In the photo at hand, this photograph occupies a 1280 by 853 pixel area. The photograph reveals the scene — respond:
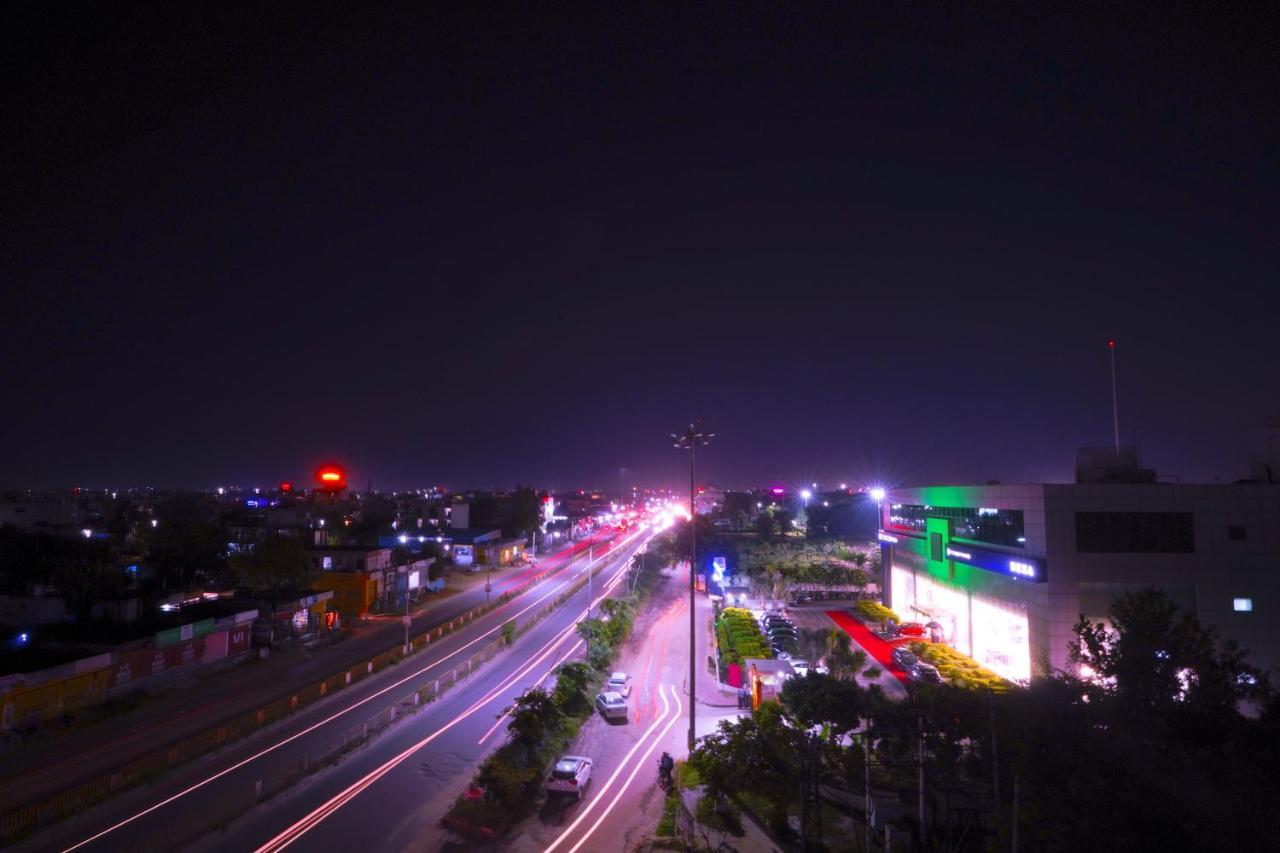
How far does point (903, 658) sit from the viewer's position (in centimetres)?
2794

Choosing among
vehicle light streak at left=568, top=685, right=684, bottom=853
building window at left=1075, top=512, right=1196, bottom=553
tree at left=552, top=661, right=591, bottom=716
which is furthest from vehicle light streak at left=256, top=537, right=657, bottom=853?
building window at left=1075, top=512, right=1196, bottom=553

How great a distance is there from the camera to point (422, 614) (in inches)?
1612

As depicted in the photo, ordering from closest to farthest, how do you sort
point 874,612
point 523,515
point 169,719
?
point 169,719 → point 874,612 → point 523,515

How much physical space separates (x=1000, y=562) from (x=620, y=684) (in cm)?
1481

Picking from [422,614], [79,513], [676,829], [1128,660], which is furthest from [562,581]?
[79,513]

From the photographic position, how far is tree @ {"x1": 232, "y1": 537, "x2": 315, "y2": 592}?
3641cm

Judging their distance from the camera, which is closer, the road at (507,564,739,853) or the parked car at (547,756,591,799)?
the road at (507,564,739,853)

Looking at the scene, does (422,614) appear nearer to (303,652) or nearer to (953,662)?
(303,652)

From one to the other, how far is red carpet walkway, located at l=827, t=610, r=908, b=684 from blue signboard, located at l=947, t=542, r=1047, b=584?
524cm

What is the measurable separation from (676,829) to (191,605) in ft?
85.4

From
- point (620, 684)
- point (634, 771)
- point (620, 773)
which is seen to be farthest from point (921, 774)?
point (620, 684)

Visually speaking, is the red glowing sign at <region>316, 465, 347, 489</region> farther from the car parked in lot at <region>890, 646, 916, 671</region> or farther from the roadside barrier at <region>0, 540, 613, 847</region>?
the car parked in lot at <region>890, 646, 916, 671</region>

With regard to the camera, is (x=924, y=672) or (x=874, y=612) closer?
(x=924, y=672)

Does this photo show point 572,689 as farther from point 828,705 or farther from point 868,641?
point 868,641
